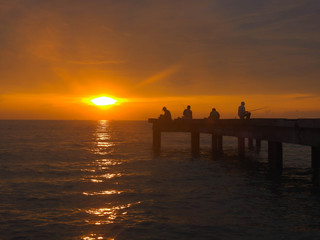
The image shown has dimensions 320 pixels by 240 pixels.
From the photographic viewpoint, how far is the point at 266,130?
2289 centimetres

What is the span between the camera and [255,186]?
18109mm

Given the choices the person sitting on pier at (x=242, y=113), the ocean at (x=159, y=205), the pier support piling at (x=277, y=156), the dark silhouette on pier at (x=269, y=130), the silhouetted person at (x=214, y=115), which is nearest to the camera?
the ocean at (x=159, y=205)

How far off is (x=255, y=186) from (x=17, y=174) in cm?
1464

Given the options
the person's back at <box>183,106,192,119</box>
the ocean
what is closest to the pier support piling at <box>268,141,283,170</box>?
the ocean

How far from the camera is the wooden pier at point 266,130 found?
17.4 meters

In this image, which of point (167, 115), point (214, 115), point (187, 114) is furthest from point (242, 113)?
point (167, 115)

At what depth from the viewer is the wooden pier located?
1744 cm

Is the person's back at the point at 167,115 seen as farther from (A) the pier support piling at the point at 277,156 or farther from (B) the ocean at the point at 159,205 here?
(A) the pier support piling at the point at 277,156

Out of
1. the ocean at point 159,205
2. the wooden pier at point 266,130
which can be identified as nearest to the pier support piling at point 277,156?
the wooden pier at point 266,130

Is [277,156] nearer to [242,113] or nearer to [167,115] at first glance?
[242,113]

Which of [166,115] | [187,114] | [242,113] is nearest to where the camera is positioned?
[242,113]

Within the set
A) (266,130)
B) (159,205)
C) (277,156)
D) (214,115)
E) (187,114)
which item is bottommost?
(159,205)

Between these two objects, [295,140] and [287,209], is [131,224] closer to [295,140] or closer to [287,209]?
[287,209]

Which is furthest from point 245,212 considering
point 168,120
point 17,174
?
point 168,120
